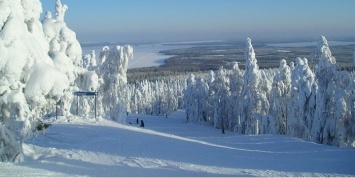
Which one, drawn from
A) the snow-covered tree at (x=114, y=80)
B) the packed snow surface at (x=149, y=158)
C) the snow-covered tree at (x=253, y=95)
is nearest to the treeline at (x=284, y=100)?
the snow-covered tree at (x=253, y=95)

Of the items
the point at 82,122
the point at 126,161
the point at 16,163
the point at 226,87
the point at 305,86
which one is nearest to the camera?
the point at 16,163

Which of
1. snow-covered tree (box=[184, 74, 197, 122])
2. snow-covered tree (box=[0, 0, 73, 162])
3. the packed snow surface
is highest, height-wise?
snow-covered tree (box=[0, 0, 73, 162])

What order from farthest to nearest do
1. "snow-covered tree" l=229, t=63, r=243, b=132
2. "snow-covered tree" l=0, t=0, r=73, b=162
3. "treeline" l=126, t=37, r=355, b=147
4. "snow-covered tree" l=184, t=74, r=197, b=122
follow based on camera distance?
"snow-covered tree" l=184, t=74, r=197, b=122 < "snow-covered tree" l=229, t=63, r=243, b=132 < "treeline" l=126, t=37, r=355, b=147 < "snow-covered tree" l=0, t=0, r=73, b=162

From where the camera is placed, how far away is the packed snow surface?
1422cm

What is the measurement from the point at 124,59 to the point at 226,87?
773 inches

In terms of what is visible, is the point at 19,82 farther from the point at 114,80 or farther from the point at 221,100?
the point at 221,100

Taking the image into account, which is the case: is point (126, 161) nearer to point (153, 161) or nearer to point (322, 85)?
point (153, 161)

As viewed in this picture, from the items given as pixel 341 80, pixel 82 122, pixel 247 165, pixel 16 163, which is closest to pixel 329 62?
pixel 341 80

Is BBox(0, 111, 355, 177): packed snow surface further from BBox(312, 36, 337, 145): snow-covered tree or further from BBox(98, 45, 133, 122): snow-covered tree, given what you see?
BBox(98, 45, 133, 122): snow-covered tree

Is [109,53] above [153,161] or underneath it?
above

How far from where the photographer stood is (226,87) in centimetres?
5416

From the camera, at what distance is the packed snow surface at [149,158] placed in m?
14.2

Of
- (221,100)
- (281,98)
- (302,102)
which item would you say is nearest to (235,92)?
(221,100)

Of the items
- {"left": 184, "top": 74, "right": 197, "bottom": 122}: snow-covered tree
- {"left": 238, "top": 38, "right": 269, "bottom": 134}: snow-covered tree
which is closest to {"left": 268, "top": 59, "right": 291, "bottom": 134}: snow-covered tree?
{"left": 238, "top": 38, "right": 269, "bottom": 134}: snow-covered tree
